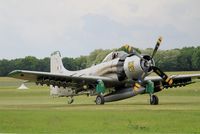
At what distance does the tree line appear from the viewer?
136m

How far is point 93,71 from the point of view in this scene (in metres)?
41.9

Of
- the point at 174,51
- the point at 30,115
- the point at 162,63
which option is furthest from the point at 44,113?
the point at 174,51

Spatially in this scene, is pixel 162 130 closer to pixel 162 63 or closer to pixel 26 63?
pixel 162 63

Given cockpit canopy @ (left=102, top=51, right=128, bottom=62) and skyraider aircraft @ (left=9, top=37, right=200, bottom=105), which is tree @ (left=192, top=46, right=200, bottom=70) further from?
cockpit canopy @ (left=102, top=51, right=128, bottom=62)

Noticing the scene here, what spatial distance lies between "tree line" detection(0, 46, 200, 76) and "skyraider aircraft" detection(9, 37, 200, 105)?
74195mm

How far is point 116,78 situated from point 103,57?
2995 inches

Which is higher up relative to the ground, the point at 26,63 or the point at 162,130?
the point at 26,63

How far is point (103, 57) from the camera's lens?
379 ft

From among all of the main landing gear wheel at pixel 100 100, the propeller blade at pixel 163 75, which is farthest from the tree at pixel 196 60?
the main landing gear wheel at pixel 100 100

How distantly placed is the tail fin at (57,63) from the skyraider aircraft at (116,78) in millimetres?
5615

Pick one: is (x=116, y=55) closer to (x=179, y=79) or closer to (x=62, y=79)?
(x=62, y=79)

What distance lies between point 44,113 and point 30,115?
0.96 m

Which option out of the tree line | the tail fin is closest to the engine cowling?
the tail fin

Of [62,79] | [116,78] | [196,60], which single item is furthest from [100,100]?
[196,60]
